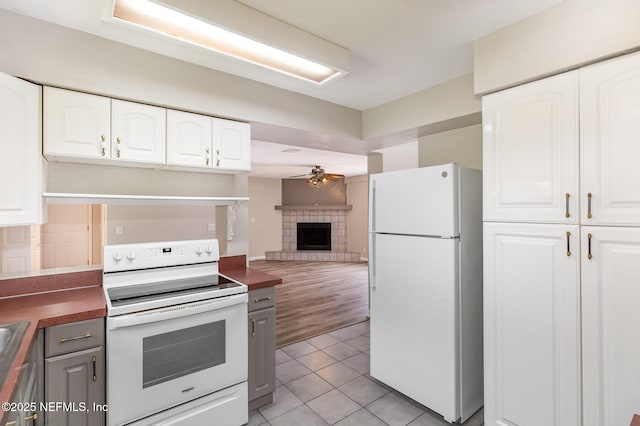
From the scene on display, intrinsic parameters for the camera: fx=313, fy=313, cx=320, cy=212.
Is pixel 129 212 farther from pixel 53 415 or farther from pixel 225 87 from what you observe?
pixel 53 415

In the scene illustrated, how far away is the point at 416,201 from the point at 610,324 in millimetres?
1192

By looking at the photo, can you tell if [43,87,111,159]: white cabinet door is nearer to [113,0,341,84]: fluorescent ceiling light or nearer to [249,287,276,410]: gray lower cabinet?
[113,0,341,84]: fluorescent ceiling light

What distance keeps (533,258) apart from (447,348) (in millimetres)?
789

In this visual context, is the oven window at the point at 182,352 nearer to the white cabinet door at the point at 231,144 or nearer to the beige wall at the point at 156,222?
the white cabinet door at the point at 231,144

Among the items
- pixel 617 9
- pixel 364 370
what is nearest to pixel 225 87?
pixel 617 9

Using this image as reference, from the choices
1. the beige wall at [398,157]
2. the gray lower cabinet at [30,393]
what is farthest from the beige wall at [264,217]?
the gray lower cabinet at [30,393]

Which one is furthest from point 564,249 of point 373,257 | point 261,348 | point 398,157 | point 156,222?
point 156,222

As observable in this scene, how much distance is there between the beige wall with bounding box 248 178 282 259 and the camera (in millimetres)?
8680

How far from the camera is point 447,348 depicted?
2047mm

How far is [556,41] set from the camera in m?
1.62

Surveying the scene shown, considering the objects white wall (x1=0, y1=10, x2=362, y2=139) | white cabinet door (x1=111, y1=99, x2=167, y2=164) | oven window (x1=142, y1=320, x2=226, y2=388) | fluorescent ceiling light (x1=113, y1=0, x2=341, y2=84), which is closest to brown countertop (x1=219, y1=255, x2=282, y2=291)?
oven window (x1=142, y1=320, x2=226, y2=388)

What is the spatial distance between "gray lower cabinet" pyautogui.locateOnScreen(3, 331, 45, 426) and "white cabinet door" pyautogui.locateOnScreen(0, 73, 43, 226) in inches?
25.6

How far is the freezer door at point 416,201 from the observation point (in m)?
2.05

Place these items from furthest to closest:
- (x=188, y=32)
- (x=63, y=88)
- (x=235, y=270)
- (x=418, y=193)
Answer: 1. (x=235, y=270)
2. (x=418, y=193)
3. (x=63, y=88)
4. (x=188, y=32)
